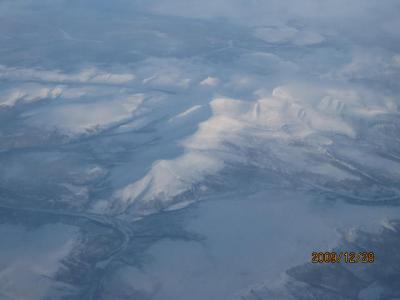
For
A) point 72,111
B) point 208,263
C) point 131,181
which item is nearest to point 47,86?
point 72,111

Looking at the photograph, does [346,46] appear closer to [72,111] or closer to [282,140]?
[282,140]

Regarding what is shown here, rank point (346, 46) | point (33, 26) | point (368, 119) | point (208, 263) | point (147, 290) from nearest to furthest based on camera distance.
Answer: point (147, 290) → point (208, 263) → point (368, 119) → point (346, 46) → point (33, 26)
